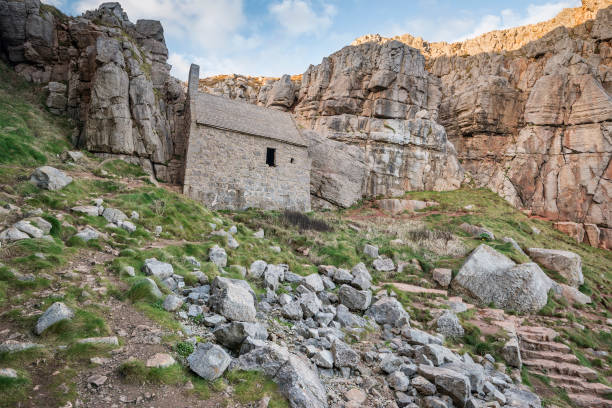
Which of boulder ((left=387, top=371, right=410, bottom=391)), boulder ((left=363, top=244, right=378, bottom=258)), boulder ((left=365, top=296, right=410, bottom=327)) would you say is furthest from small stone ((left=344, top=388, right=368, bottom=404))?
boulder ((left=363, top=244, right=378, bottom=258))

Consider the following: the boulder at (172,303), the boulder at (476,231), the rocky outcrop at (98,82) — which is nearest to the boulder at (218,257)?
the boulder at (172,303)

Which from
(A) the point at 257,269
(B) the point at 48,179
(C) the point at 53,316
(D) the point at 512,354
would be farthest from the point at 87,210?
(D) the point at 512,354

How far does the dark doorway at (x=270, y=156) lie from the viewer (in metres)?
24.1

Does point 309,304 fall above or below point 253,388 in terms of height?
below

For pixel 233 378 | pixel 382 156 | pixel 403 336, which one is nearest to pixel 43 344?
pixel 233 378

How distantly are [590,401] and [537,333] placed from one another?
2907 mm

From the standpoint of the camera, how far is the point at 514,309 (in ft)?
42.0

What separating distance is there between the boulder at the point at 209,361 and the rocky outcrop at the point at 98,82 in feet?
63.5

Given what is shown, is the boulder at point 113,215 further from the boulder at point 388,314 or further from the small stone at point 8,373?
the boulder at point 388,314

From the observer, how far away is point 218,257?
10.1 metres

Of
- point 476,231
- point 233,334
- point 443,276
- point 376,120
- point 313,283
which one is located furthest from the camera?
point 376,120

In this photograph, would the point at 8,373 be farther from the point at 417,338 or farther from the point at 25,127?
Result: the point at 25,127

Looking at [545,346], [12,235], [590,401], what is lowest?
[590,401]

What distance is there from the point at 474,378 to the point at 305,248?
9443 mm
